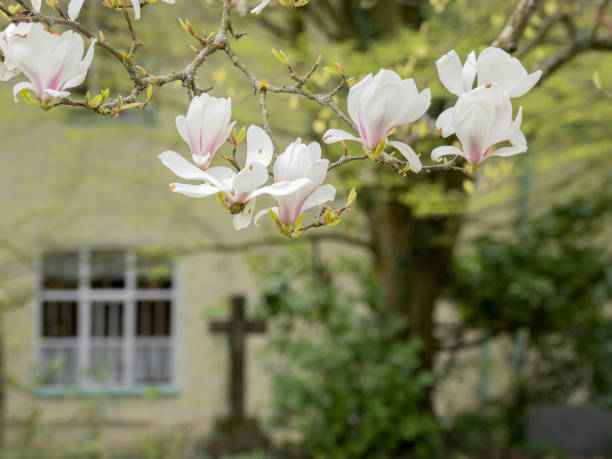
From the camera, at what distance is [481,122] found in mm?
842

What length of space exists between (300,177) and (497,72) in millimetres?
256


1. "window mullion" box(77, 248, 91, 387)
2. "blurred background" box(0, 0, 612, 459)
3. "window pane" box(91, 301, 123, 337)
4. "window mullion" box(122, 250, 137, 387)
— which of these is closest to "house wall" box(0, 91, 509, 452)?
"blurred background" box(0, 0, 612, 459)

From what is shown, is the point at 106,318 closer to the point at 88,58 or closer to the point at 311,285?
the point at 311,285

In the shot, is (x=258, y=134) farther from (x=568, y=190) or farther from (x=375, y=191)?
(x=568, y=190)

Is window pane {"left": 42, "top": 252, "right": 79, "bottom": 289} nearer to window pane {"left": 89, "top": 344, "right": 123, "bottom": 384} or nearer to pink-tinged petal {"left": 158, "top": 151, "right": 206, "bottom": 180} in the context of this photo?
window pane {"left": 89, "top": 344, "right": 123, "bottom": 384}

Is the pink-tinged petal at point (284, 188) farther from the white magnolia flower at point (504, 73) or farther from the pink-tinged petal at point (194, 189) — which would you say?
the white magnolia flower at point (504, 73)

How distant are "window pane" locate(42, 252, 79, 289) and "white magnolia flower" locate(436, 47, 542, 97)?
21.2 ft

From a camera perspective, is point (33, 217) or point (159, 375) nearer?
point (33, 217)

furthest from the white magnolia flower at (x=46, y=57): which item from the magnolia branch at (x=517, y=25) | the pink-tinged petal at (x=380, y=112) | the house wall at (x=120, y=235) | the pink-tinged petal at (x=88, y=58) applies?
the house wall at (x=120, y=235)

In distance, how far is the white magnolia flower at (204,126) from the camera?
86 cm

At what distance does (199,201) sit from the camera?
5.97 m

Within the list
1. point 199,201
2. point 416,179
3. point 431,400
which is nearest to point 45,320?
point 199,201

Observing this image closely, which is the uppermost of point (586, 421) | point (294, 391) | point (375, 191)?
point (375, 191)

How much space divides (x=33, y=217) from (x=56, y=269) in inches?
22.8
